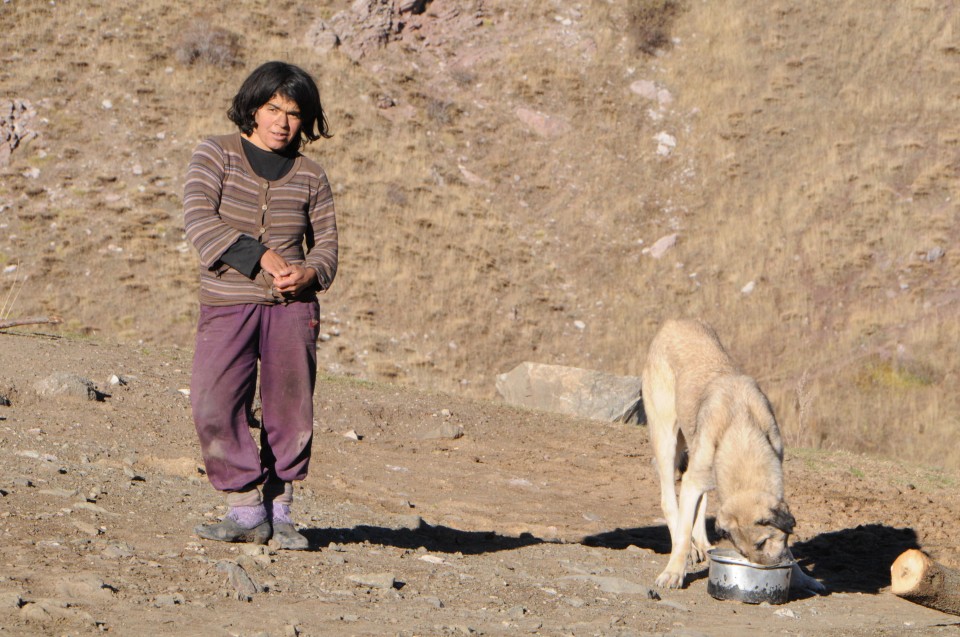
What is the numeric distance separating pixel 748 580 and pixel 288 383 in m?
2.70

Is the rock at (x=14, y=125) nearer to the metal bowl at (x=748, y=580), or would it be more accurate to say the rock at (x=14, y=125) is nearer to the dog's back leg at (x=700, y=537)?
the dog's back leg at (x=700, y=537)

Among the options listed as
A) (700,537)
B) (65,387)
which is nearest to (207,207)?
(700,537)

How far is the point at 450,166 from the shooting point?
1020 inches

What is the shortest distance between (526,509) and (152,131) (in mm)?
18054

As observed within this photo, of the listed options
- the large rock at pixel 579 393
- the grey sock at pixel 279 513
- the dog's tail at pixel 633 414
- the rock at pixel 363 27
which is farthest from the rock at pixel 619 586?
the rock at pixel 363 27

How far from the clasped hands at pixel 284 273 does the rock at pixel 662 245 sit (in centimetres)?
1899

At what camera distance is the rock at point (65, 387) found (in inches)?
362

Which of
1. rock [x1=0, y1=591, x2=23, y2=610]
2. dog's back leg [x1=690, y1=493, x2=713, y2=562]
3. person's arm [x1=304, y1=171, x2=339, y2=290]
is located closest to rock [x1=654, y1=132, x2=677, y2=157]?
dog's back leg [x1=690, y1=493, x2=713, y2=562]

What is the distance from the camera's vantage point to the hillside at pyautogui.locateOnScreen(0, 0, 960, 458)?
1983 centimetres

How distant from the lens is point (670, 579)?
20.4ft

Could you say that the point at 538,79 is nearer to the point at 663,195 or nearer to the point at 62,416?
the point at 663,195

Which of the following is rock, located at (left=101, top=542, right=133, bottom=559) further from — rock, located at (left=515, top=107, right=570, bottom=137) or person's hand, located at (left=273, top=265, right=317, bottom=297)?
rock, located at (left=515, top=107, right=570, bottom=137)

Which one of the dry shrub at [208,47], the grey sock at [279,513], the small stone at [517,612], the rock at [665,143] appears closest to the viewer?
the small stone at [517,612]

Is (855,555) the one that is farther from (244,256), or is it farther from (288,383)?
(244,256)
